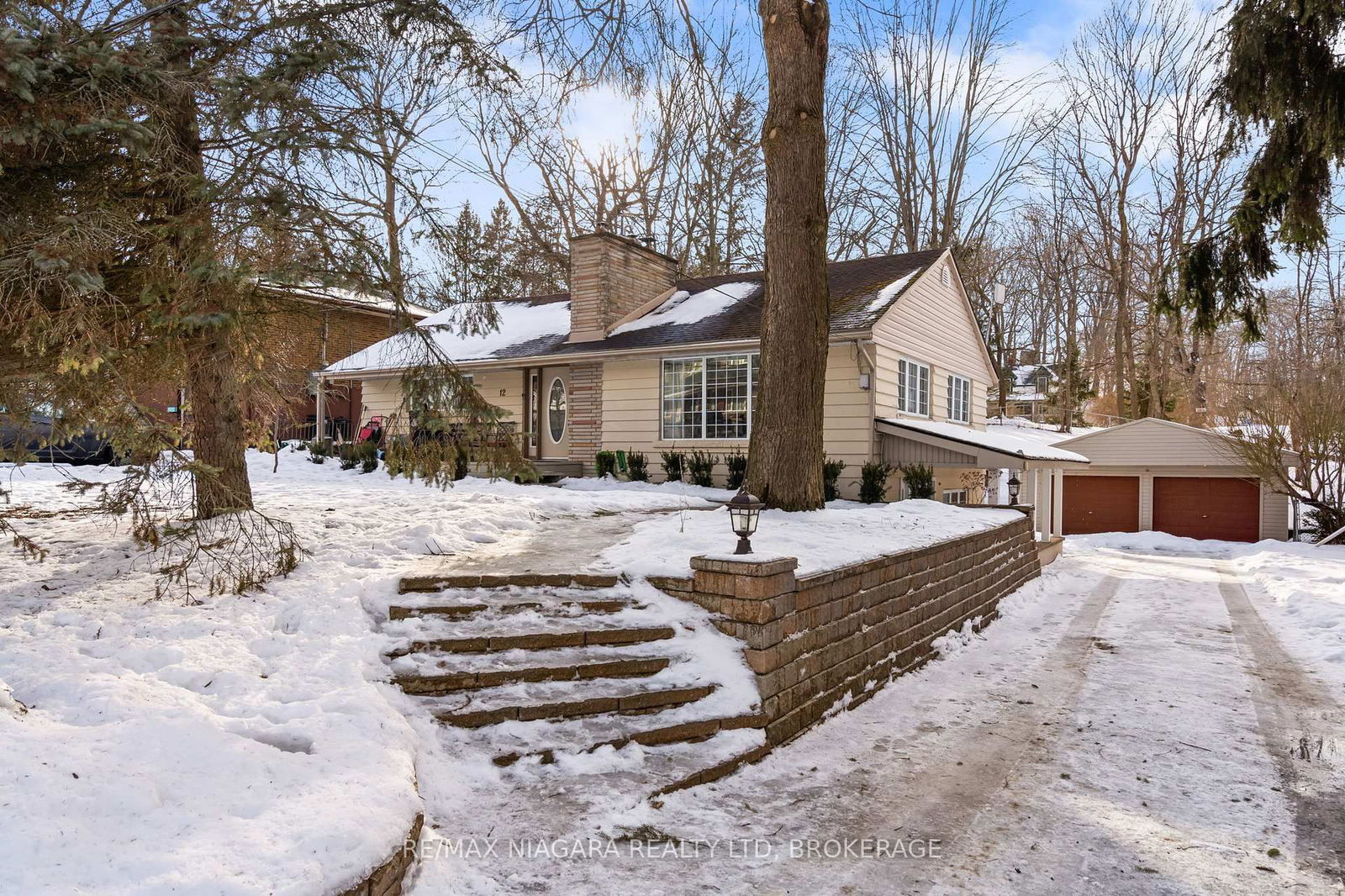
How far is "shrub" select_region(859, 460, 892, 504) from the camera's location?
13.0m

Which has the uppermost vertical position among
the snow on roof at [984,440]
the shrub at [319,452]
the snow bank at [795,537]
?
the snow on roof at [984,440]

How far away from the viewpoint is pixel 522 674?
4.32 metres

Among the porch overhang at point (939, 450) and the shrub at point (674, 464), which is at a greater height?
the porch overhang at point (939, 450)

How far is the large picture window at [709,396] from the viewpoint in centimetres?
1423

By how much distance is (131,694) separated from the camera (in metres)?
3.25

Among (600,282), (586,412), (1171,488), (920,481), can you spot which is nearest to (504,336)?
(600,282)

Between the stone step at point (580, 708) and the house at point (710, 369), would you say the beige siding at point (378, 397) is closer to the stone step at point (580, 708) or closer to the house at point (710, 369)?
the house at point (710, 369)

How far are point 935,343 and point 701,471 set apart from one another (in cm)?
579

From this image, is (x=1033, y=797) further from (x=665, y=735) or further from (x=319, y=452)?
(x=319, y=452)

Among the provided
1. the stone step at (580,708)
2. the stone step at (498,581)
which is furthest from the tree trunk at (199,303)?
the stone step at (580,708)

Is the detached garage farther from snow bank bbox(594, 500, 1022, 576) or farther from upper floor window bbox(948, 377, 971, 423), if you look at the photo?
snow bank bbox(594, 500, 1022, 576)

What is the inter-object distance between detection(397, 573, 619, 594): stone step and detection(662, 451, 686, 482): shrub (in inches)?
371

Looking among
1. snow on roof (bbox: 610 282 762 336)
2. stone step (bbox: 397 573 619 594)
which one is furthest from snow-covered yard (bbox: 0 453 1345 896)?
snow on roof (bbox: 610 282 762 336)

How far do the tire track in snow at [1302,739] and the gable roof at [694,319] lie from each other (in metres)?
7.22
